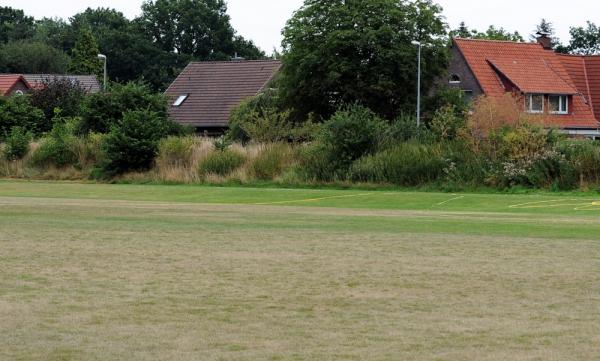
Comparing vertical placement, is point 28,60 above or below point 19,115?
above

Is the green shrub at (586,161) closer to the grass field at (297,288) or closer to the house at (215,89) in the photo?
the grass field at (297,288)

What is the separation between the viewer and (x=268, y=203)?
38625mm

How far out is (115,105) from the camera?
2445 inches

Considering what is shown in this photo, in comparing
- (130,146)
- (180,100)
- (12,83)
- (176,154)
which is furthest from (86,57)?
(176,154)

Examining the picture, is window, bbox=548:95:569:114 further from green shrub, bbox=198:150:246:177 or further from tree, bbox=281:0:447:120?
green shrub, bbox=198:150:246:177

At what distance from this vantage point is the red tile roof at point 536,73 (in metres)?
88.7

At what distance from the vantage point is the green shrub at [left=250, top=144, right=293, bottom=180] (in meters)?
50.2

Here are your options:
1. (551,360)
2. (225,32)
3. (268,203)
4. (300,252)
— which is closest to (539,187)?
(268,203)

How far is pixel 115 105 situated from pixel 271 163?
574 inches

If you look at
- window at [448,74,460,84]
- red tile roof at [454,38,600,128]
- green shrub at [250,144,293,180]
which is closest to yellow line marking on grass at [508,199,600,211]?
green shrub at [250,144,293,180]

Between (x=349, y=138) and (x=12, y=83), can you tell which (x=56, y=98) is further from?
(x=349, y=138)

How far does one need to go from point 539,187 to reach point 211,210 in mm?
14751

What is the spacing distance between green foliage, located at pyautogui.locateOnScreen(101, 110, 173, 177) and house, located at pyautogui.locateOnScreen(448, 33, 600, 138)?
38.2 m

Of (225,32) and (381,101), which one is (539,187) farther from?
(225,32)
